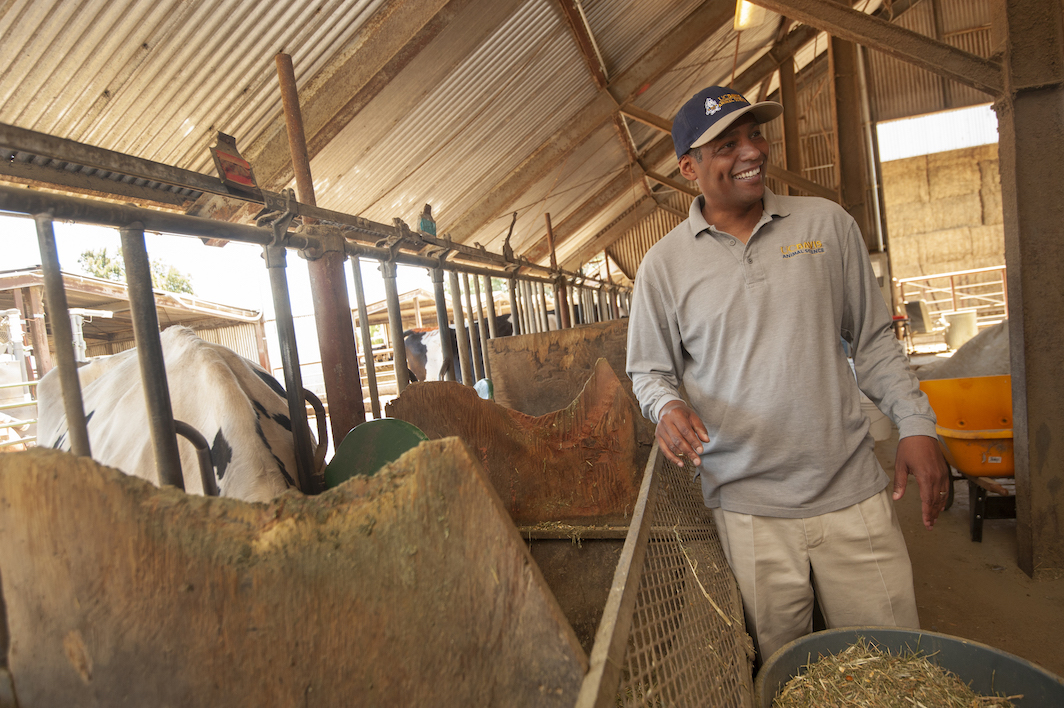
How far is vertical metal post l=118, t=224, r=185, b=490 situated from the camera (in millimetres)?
1329

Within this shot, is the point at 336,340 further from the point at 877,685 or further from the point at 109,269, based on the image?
the point at 109,269

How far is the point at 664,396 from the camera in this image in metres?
1.64

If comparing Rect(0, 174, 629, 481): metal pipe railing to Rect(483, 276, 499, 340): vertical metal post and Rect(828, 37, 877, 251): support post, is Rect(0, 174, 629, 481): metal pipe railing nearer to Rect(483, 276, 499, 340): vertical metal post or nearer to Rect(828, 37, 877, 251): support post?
Rect(483, 276, 499, 340): vertical metal post

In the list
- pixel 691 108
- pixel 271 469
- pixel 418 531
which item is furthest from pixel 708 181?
pixel 271 469

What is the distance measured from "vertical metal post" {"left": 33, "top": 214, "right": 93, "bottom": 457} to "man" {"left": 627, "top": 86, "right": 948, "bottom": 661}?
1.31 metres

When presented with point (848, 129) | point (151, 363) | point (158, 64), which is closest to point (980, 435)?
point (151, 363)

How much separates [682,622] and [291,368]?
1308 mm

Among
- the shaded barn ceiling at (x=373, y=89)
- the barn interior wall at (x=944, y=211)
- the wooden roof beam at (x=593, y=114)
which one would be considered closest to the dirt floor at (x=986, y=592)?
the shaded barn ceiling at (x=373, y=89)

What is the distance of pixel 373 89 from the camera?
150 inches

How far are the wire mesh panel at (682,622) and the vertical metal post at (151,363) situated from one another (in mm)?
1074

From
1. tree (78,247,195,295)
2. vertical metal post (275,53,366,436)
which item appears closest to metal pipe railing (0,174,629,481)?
vertical metal post (275,53,366,436)

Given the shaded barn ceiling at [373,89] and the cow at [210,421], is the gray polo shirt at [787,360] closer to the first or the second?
the cow at [210,421]

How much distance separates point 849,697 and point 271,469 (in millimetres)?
1587

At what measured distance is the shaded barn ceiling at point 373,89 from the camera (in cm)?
260
